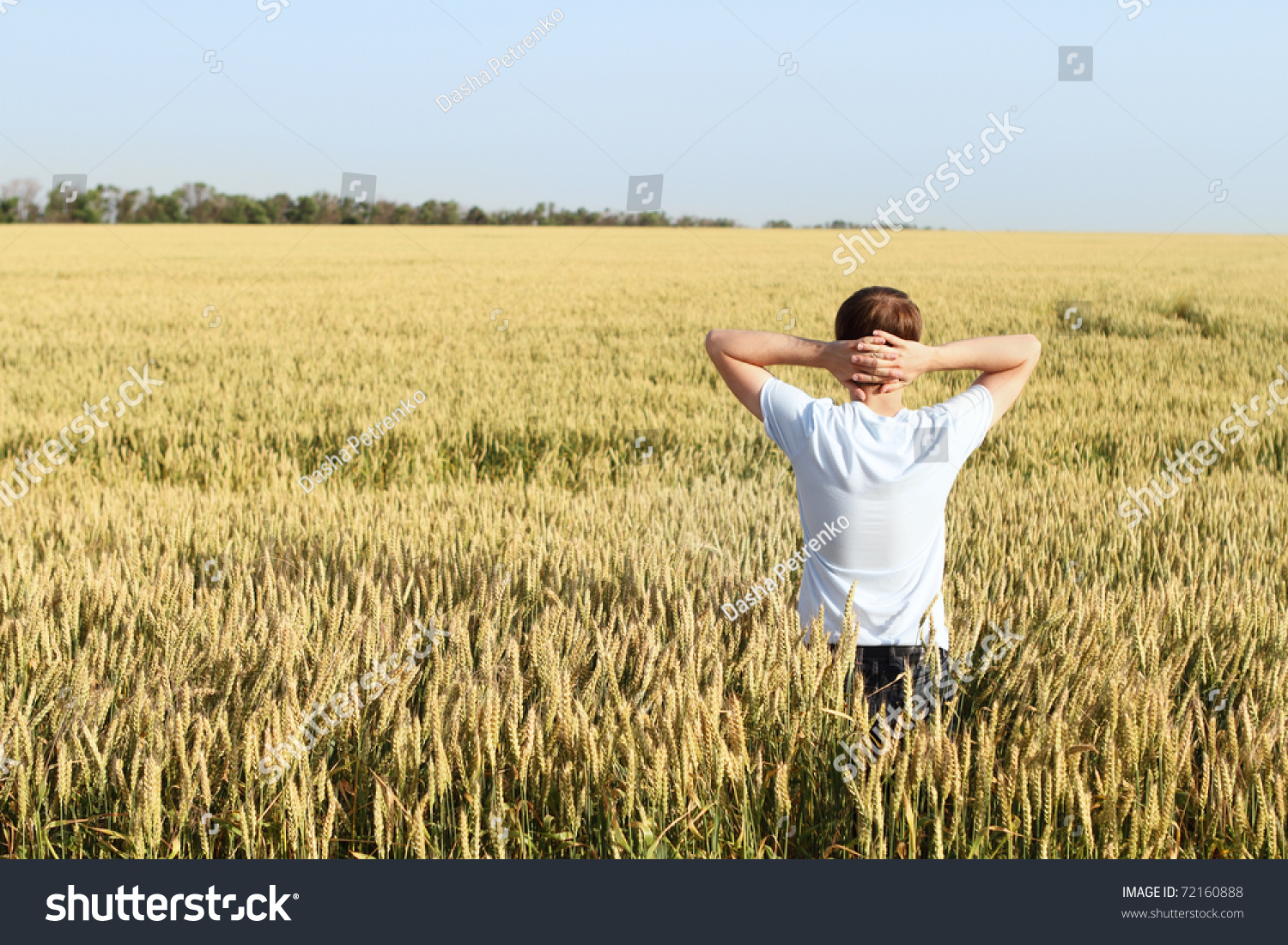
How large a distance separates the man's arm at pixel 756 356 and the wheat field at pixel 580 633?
1.54 ft

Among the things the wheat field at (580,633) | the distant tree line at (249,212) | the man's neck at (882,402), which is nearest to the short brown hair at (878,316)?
the man's neck at (882,402)

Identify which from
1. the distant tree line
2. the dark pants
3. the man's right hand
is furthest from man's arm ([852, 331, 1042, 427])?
the distant tree line

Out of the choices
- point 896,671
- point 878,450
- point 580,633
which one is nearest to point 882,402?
point 878,450

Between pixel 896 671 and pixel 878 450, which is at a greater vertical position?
pixel 878 450

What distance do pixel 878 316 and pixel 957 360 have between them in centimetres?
20

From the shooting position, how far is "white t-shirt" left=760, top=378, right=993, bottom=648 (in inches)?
68.0

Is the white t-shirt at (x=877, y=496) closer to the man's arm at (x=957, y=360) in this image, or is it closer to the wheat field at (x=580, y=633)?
the man's arm at (x=957, y=360)

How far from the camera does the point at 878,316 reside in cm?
172

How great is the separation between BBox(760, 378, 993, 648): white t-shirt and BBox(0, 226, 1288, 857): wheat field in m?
0.17

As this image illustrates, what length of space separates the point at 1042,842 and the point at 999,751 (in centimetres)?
41

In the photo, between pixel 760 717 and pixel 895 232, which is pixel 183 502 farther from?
pixel 895 232

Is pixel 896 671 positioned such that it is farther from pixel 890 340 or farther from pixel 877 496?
pixel 890 340

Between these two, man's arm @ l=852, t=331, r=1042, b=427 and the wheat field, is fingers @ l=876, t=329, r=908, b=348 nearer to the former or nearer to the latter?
man's arm @ l=852, t=331, r=1042, b=427

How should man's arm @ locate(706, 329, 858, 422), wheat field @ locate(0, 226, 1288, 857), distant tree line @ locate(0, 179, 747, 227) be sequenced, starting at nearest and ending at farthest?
wheat field @ locate(0, 226, 1288, 857) < man's arm @ locate(706, 329, 858, 422) < distant tree line @ locate(0, 179, 747, 227)
